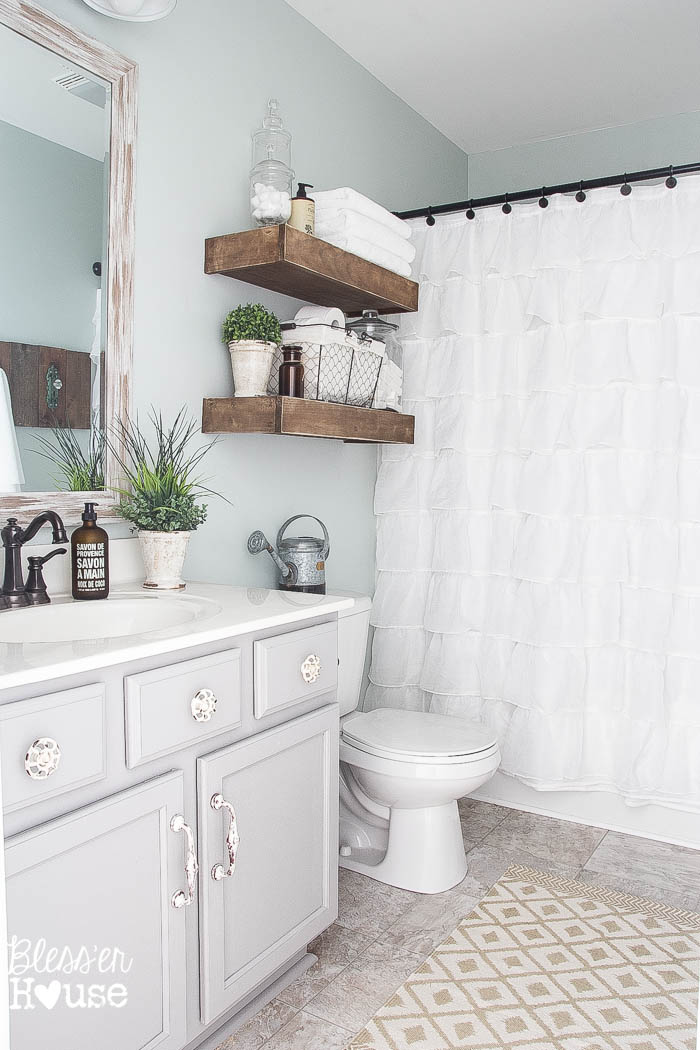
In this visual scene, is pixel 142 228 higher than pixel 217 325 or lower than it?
higher

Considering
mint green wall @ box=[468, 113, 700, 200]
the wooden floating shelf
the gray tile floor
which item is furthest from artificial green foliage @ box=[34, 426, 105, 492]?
mint green wall @ box=[468, 113, 700, 200]

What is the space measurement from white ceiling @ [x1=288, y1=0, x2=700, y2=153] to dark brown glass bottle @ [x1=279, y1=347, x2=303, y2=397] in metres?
1.09

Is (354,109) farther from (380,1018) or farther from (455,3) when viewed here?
(380,1018)

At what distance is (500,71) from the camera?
9.46ft

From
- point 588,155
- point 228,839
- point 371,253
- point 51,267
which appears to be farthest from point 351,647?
point 588,155

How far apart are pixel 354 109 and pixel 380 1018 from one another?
8.53ft

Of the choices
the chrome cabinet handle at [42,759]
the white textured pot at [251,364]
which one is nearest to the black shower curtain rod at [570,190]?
the white textured pot at [251,364]

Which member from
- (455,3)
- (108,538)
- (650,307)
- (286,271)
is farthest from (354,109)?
(108,538)

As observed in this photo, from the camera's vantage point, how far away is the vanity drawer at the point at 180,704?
1346 millimetres

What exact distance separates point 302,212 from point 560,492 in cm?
114

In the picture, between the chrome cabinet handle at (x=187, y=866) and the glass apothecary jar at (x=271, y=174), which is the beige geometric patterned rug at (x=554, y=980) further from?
the glass apothecary jar at (x=271, y=174)

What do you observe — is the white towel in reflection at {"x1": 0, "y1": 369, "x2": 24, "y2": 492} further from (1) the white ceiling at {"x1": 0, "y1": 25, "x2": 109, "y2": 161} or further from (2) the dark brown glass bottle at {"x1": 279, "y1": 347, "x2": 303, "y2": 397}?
(2) the dark brown glass bottle at {"x1": 279, "y1": 347, "x2": 303, "y2": 397}

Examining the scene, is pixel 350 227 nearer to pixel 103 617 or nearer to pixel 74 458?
pixel 74 458

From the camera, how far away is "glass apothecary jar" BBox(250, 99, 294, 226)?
6.96 feet
